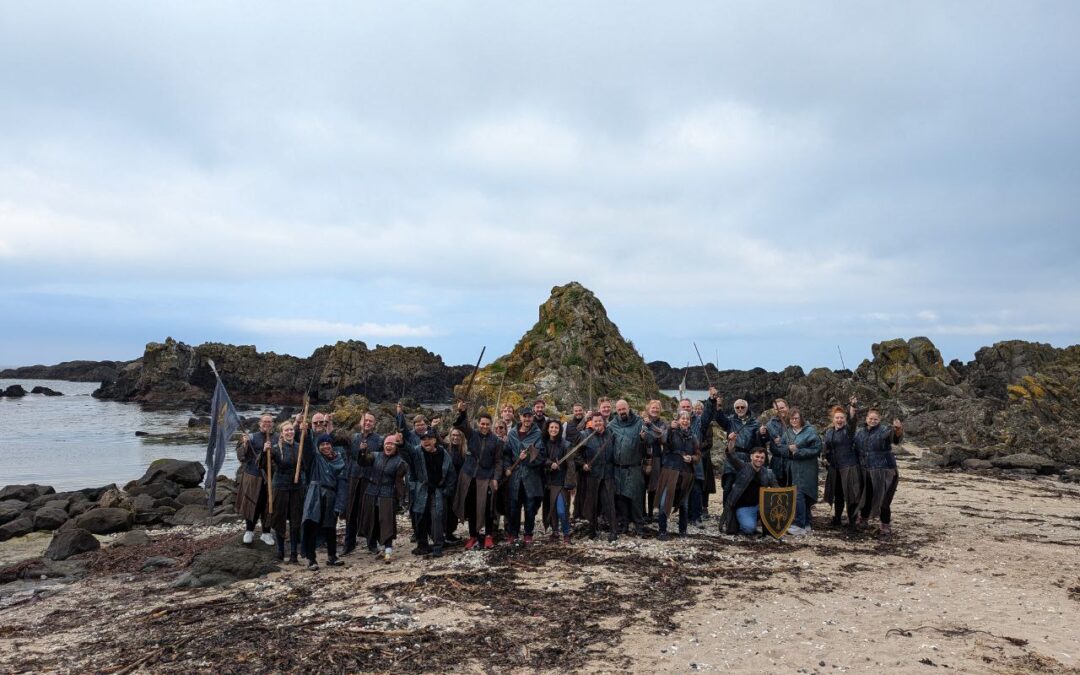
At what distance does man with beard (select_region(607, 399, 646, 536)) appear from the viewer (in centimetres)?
1100

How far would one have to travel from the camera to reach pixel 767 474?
11086mm

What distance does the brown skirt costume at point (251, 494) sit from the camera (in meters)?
10.4

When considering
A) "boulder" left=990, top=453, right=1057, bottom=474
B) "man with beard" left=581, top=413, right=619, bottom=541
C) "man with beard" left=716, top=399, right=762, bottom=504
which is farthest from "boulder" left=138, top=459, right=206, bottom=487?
"boulder" left=990, top=453, right=1057, bottom=474

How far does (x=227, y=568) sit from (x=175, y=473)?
1423cm

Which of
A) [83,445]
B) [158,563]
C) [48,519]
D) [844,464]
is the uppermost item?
[844,464]

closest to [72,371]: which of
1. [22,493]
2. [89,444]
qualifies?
[89,444]

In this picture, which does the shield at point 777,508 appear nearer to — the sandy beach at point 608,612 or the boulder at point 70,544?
the sandy beach at point 608,612

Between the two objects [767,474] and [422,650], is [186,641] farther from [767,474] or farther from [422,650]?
[767,474]

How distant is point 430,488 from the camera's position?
34.4ft

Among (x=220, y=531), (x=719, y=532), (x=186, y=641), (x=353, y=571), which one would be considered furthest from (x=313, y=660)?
(x=220, y=531)

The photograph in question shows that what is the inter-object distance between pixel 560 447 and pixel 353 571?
3.64 meters

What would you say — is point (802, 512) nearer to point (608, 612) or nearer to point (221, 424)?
point (608, 612)

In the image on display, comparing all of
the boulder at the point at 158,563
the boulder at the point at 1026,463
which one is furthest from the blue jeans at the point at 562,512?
the boulder at the point at 1026,463

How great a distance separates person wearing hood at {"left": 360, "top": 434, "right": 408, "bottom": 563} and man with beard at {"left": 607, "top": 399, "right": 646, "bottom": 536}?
11.2 ft
